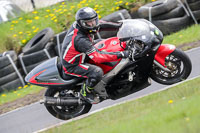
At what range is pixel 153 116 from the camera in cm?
411

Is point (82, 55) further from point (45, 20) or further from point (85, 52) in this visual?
point (45, 20)

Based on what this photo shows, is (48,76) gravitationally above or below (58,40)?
above

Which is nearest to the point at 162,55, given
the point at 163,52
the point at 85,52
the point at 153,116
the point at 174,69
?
the point at 163,52

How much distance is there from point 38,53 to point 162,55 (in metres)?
5.33

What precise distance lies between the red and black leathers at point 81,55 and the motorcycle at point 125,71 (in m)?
0.19

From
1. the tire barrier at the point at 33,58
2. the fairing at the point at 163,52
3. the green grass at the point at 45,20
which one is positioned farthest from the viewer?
the green grass at the point at 45,20

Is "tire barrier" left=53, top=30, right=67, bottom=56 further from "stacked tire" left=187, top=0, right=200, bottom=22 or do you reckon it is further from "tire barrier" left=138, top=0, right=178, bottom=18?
"stacked tire" left=187, top=0, right=200, bottom=22

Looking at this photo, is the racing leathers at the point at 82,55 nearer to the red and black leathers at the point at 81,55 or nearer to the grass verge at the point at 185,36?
the red and black leathers at the point at 81,55

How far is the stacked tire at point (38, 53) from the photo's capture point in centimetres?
1019

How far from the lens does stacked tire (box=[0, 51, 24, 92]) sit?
988cm

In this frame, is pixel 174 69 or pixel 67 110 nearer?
pixel 174 69

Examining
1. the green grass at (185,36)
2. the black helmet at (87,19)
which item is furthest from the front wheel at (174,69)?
the green grass at (185,36)

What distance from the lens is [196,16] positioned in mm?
10734

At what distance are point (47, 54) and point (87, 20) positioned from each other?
503 cm
